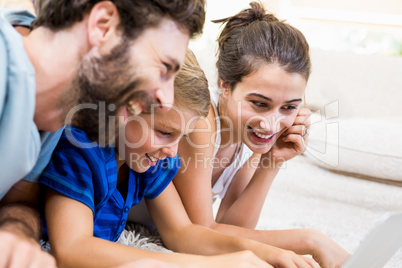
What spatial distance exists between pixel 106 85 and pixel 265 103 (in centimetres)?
61

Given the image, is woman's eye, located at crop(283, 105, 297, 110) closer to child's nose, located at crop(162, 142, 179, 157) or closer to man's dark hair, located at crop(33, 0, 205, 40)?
child's nose, located at crop(162, 142, 179, 157)

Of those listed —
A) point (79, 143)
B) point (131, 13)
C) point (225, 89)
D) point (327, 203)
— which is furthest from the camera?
point (327, 203)

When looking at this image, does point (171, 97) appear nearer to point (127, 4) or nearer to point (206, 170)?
point (127, 4)

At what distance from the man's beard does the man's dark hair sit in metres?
0.04

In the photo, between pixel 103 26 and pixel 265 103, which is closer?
pixel 103 26

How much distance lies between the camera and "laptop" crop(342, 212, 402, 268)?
73 cm

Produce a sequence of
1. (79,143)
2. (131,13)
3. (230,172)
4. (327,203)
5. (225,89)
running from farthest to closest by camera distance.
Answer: (327,203)
(230,172)
(225,89)
(79,143)
(131,13)

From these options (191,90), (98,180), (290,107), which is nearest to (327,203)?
(290,107)

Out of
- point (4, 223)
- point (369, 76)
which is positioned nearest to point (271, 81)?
point (4, 223)

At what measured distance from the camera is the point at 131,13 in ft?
2.37

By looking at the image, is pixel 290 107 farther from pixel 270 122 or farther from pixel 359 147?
pixel 359 147

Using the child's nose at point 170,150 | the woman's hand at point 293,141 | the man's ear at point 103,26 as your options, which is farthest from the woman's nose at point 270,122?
the man's ear at point 103,26

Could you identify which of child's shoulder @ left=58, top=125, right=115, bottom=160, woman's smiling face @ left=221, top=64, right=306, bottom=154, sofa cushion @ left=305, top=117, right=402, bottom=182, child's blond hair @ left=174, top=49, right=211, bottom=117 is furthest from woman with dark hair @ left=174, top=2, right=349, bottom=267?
sofa cushion @ left=305, top=117, right=402, bottom=182

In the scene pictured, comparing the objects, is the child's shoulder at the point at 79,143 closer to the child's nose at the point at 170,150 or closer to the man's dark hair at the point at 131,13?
the child's nose at the point at 170,150
